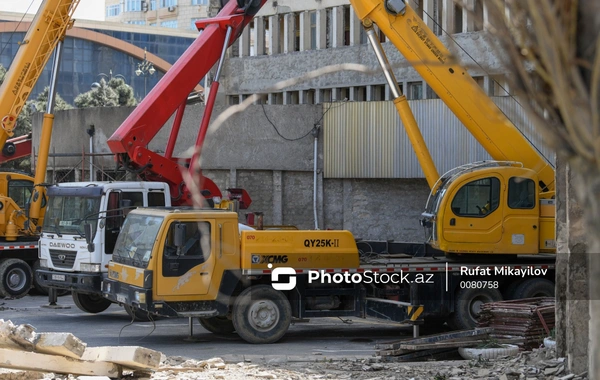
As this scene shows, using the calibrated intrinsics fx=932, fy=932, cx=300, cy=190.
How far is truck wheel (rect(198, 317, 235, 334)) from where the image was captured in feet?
52.0

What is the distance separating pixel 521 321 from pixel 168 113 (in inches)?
336

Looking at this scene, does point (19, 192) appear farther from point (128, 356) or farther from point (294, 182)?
point (128, 356)

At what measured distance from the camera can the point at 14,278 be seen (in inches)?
821

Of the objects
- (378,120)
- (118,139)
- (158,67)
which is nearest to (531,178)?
(118,139)

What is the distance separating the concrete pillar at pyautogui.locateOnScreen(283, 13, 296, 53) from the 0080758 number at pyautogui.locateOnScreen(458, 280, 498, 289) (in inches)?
814

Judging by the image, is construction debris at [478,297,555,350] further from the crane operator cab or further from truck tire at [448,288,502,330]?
the crane operator cab

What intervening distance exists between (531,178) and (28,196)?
40.4 ft

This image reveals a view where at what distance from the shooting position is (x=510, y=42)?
10.8ft

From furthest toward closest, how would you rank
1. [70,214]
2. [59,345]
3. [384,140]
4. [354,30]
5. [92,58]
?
[92,58] → [354,30] → [384,140] → [70,214] → [59,345]

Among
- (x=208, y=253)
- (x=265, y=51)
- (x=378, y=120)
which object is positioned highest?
(x=265, y=51)

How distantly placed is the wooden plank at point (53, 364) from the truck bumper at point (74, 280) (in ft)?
21.4

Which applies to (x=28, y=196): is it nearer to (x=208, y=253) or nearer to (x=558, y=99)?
(x=208, y=253)

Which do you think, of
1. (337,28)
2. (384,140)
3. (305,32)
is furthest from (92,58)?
(384,140)

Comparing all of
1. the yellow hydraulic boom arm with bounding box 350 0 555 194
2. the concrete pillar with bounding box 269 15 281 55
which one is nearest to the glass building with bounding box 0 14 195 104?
the concrete pillar with bounding box 269 15 281 55
